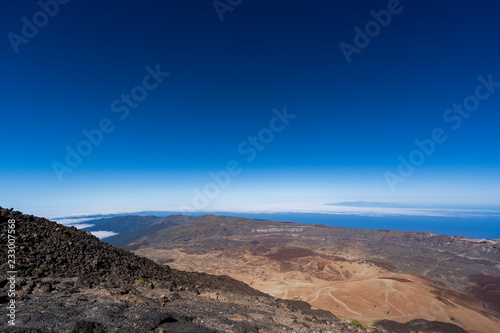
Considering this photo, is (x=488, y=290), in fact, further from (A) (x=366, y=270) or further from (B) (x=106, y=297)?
(B) (x=106, y=297)

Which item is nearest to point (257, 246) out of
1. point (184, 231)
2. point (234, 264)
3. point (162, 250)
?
point (234, 264)

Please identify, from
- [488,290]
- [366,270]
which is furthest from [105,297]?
[488,290]

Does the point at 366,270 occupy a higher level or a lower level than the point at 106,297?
lower

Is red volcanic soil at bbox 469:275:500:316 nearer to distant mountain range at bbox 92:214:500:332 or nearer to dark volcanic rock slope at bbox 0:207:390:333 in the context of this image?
distant mountain range at bbox 92:214:500:332

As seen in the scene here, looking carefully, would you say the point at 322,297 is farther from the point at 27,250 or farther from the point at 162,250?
the point at 162,250

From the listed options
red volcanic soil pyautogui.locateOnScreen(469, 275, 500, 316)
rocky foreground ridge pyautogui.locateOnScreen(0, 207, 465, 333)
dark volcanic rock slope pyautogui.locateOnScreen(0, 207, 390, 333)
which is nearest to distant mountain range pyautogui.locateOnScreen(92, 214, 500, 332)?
red volcanic soil pyautogui.locateOnScreen(469, 275, 500, 316)

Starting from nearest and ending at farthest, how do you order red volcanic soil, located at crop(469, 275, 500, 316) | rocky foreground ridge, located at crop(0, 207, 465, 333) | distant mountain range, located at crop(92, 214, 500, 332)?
rocky foreground ridge, located at crop(0, 207, 465, 333)
distant mountain range, located at crop(92, 214, 500, 332)
red volcanic soil, located at crop(469, 275, 500, 316)

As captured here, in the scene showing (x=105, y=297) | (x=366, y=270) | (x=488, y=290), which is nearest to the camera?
(x=105, y=297)
